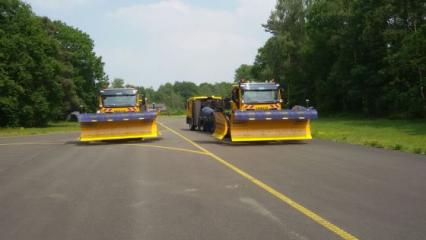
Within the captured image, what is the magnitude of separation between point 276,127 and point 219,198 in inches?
396

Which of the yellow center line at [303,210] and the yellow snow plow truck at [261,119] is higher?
the yellow snow plow truck at [261,119]

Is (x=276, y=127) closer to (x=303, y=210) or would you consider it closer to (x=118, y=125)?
(x=118, y=125)

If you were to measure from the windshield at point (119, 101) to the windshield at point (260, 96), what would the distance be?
6.15 m

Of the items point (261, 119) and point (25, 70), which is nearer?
point (261, 119)

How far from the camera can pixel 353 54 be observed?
1826 inches

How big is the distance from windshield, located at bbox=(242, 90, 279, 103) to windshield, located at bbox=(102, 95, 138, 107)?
6145 millimetres

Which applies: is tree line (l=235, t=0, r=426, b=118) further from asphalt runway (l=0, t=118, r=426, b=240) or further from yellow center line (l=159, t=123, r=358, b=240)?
yellow center line (l=159, t=123, r=358, b=240)

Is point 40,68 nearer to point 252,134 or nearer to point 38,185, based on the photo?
point 252,134

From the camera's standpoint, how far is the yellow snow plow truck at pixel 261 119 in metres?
15.9

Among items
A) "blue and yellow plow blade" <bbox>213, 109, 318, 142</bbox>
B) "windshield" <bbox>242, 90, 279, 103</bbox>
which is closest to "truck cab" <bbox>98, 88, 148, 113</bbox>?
"windshield" <bbox>242, 90, 279, 103</bbox>

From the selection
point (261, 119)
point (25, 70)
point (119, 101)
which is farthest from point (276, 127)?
point (25, 70)

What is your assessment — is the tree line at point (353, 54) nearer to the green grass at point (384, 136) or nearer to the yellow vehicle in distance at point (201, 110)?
the green grass at point (384, 136)

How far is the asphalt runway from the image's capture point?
5.09 m

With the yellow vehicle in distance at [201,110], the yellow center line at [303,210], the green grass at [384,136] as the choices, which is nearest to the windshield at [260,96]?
the green grass at [384,136]
